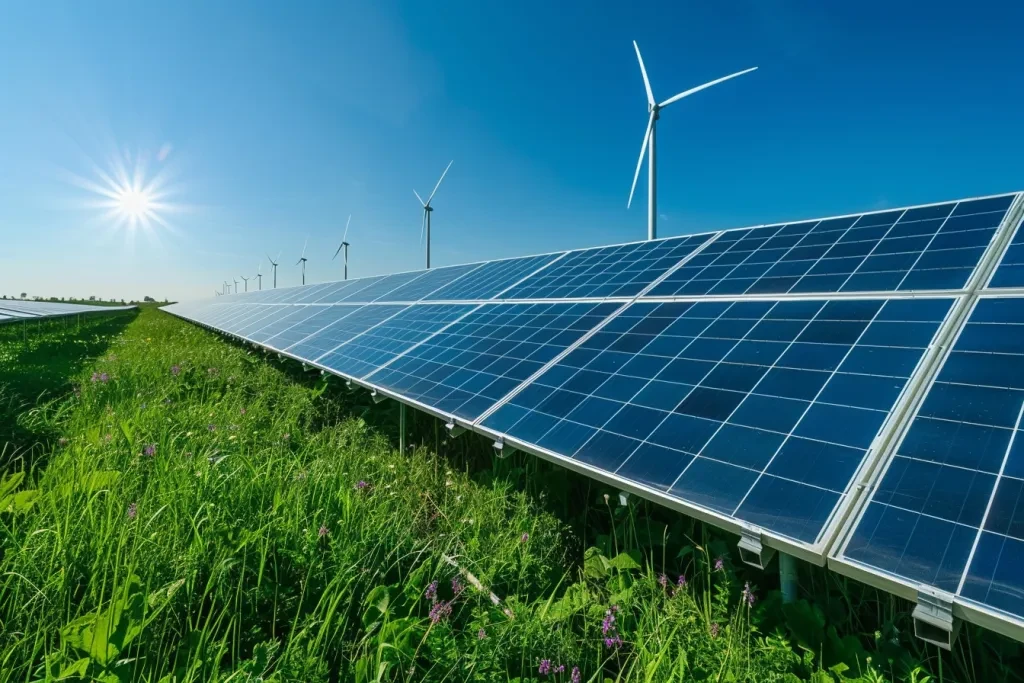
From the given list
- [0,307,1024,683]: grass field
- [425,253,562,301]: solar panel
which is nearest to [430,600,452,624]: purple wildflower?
[0,307,1024,683]: grass field

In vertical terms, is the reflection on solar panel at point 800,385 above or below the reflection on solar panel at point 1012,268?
below

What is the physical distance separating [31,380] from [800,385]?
1274 cm

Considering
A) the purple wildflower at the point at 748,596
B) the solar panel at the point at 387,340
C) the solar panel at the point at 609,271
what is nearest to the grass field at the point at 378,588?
the purple wildflower at the point at 748,596

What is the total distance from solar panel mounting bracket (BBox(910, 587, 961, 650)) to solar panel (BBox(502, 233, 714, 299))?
6.16 meters

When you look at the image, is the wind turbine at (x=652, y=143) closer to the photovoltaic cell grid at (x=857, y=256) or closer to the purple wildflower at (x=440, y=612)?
the photovoltaic cell grid at (x=857, y=256)

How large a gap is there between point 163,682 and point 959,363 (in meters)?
5.50

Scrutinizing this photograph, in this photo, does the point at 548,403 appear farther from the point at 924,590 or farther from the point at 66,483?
the point at 66,483

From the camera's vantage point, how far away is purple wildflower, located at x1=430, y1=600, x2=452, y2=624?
2.98 metres

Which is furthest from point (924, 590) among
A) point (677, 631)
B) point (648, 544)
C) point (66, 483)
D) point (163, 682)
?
point (66, 483)

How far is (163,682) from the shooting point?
2.30 metres

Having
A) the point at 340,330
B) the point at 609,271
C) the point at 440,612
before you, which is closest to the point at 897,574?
the point at 440,612

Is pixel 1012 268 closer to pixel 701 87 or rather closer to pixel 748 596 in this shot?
pixel 748 596

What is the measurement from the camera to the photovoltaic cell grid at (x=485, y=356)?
→ 590 centimetres

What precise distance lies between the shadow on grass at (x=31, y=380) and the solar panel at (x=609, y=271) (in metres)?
7.87
